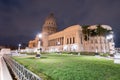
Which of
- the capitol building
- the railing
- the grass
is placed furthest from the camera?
the capitol building

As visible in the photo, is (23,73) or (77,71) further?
(77,71)

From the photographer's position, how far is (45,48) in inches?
4857

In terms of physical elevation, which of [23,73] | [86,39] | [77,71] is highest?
[86,39]

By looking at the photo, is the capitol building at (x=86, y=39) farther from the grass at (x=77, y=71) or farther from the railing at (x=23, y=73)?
the railing at (x=23, y=73)

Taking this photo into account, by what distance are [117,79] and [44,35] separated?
387 feet

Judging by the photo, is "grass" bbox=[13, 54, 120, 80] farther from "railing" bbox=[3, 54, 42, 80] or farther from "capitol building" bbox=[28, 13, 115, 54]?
"capitol building" bbox=[28, 13, 115, 54]

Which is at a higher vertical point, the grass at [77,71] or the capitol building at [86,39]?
the capitol building at [86,39]

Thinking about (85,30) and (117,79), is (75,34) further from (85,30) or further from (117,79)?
(117,79)

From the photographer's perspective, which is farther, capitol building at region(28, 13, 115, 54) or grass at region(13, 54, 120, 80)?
capitol building at region(28, 13, 115, 54)

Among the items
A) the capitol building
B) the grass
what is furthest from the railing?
the capitol building

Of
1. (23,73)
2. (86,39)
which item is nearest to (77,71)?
(23,73)

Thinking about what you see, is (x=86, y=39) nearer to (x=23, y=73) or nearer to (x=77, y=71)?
(x=77, y=71)

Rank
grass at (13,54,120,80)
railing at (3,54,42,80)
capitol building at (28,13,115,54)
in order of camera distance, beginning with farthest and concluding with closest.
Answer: capitol building at (28,13,115,54) → grass at (13,54,120,80) → railing at (3,54,42,80)

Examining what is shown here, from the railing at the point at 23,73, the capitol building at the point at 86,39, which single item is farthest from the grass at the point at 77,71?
the capitol building at the point at 86,39
